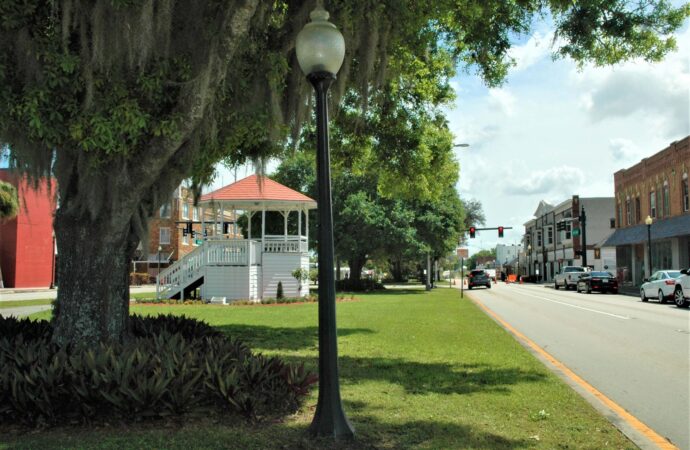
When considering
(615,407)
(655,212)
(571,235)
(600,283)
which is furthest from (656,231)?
(615,407)

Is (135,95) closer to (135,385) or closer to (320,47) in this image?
(320,47)

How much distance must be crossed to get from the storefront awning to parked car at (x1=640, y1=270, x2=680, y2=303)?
6779 mm

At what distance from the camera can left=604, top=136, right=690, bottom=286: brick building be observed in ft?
114

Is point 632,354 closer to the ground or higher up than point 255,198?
closer to the ground

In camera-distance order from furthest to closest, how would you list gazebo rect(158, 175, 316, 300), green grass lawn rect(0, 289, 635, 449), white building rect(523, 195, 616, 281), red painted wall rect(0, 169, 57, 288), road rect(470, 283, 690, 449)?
white building rect(523, 195, 616, 281) < red painted wall rect(0, 169, 57, 288) < gazebo rect(158, 175, 316, 300) < road rect(470, 283, 690, 449) < green grass lawn rect(0, 289, 635, 449)

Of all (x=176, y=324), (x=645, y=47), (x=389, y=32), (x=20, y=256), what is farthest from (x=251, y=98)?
(x=20, y=256)

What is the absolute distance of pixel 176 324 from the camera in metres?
8.92

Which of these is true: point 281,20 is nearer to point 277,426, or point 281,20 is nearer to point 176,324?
point 176,324

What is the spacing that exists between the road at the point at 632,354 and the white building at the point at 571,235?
42.8m

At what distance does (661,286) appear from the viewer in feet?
83.6

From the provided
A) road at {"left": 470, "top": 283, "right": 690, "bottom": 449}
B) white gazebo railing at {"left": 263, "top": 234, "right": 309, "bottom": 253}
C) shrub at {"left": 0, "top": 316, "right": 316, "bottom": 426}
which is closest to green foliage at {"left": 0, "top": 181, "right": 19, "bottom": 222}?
white gazebo railing at {"left": 263, "top": 234, "right": 309, "bottom": 253}

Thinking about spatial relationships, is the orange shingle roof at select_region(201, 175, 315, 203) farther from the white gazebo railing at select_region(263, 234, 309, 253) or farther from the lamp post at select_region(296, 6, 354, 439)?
the lamp post at select_region(296, 6, 354, 439)

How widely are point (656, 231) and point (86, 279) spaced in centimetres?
3785

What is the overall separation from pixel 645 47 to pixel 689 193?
2891 centimetres
